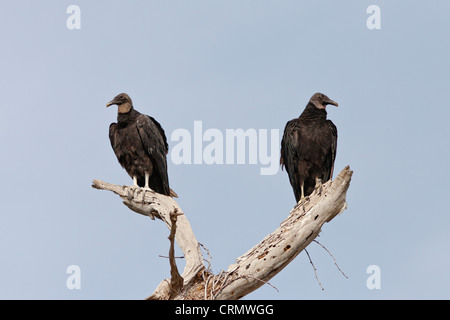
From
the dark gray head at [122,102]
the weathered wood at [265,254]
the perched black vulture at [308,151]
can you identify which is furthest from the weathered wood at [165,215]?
the perched black vulture at [308,151]

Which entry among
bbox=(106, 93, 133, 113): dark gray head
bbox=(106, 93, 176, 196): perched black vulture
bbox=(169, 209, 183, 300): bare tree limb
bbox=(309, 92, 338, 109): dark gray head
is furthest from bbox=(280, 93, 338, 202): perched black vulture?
bbox=(169, 209, 183, 300): bare tree limb

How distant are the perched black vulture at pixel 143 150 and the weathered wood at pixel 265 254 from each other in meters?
1.44

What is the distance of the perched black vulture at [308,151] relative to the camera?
24.8 ft

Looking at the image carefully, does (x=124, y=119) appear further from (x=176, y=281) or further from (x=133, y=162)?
(x=176, y=281)

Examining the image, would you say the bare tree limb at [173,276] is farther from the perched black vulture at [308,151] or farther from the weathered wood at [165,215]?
the perched black vulture at [308,151]

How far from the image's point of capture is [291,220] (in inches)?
255

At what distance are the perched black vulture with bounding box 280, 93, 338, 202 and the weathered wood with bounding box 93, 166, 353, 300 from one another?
1.02m

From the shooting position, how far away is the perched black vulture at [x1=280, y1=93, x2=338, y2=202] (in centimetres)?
755

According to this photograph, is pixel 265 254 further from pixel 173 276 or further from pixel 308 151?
pixel 308 151

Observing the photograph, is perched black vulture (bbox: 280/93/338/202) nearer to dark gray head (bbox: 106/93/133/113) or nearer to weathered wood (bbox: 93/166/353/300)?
weathered wood (bbox: 93/166/353/300)

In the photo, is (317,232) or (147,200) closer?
(317,232)
